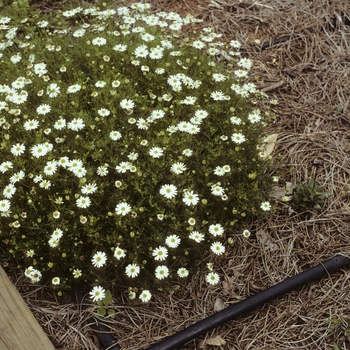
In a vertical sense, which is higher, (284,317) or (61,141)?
(61,141)

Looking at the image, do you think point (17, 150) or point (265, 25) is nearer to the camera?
point (17, 150)

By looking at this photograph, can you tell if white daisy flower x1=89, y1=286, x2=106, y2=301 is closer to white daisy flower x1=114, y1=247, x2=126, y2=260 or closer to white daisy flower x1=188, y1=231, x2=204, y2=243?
white daisy flower x1=114, y1=247, x2=126, y2=260

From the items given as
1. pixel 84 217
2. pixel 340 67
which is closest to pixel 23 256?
pixel 84 217

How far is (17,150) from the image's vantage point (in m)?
3.18

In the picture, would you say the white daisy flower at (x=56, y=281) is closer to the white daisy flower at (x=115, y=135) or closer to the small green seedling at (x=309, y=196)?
the white daisy flower at (x=115, y=135)

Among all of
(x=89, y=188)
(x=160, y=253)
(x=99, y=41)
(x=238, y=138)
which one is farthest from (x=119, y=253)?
(x=99, y=41)

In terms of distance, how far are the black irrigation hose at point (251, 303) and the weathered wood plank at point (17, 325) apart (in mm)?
688

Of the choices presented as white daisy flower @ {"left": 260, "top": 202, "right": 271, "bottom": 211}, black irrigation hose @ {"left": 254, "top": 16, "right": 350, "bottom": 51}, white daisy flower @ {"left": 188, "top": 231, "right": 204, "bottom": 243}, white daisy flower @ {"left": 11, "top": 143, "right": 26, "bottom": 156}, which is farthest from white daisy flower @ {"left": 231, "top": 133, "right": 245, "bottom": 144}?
black irrigation hose @ {"left": 254, "top": 16, "right": 350, "bottom": 51}

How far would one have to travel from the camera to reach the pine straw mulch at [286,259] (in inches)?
116

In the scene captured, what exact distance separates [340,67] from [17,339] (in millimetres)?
3765

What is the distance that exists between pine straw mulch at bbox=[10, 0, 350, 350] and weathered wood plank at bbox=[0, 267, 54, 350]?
0.24 meters

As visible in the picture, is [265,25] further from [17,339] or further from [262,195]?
[17,339]

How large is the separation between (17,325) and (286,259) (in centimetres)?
187

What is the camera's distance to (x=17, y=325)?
266 centimetres
